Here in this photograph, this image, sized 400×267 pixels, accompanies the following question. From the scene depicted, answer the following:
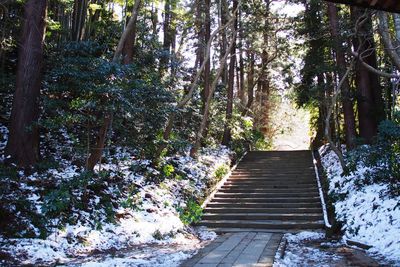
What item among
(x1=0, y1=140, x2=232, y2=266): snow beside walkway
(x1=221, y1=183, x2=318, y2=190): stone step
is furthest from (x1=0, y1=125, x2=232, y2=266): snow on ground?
(x1=221, y1=183, x2=318, y2=190): stone step

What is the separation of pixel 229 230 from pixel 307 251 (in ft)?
8.90

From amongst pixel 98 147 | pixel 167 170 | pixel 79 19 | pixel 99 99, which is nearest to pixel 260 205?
pixel 167 170

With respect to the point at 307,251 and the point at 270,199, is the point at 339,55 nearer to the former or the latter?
the point at 270,199

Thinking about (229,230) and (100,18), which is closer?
(229,230)

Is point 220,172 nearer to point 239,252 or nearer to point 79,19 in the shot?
point 79,19

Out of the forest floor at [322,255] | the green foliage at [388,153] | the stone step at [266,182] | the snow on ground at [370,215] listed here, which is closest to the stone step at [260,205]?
the snow on ground at [370,215]

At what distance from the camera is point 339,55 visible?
12.4 m

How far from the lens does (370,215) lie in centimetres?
776

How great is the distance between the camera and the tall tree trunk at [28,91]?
808 cm

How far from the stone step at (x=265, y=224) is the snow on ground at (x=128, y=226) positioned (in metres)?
0.67

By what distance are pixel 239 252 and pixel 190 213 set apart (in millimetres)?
3955

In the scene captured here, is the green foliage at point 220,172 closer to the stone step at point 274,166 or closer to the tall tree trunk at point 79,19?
the stone step at point 274,166

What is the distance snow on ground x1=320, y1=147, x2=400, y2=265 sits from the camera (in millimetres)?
6573

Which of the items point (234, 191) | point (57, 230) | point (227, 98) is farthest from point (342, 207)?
point (227, 98)
